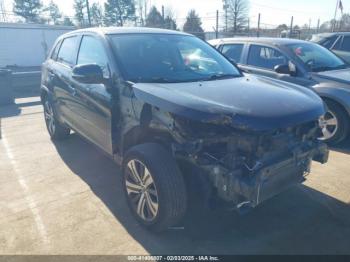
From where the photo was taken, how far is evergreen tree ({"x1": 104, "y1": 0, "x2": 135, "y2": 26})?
169ft

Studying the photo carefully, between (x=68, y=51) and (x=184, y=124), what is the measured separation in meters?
2.92

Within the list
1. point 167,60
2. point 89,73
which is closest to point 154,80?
point 167,60

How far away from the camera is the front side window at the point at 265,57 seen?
5883mm

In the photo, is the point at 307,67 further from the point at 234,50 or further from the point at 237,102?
the point at 237,102

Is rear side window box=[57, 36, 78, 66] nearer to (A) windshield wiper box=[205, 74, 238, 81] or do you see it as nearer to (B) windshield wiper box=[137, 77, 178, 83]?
(B) windshield wiper box=[137, 77, 178, 83]

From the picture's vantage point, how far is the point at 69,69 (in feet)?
14.8

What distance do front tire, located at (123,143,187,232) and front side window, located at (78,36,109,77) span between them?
1.09 metres

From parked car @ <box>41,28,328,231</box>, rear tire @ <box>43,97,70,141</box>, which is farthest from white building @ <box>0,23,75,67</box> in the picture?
parked car @ <box>41,28,328,231</box>

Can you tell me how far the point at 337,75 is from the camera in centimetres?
533

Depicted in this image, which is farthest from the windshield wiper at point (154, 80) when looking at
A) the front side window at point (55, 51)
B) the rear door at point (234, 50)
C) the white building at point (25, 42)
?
the white building at point (25, 42)

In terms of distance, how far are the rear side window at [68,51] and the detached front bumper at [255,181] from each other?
9.72ft

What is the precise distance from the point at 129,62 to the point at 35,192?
76.3 inches

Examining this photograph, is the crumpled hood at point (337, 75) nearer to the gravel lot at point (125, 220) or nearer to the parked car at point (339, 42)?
the gravel lot at point (125, 220)

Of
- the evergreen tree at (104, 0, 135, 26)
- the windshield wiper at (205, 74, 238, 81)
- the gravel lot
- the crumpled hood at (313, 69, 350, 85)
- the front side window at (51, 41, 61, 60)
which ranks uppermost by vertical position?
the evergreen tree at (104, 0, 135, 26)
